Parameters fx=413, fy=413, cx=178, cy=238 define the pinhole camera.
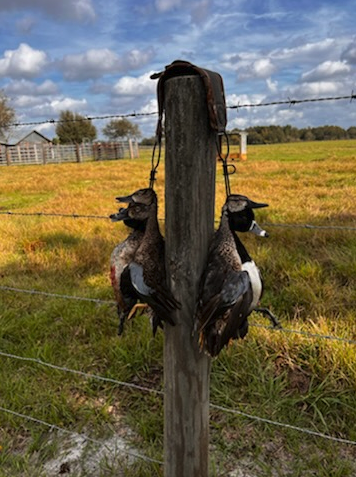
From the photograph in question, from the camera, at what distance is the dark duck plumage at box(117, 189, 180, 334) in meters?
1.35

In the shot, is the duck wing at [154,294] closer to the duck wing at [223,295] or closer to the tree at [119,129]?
the duck wing at [223,295]

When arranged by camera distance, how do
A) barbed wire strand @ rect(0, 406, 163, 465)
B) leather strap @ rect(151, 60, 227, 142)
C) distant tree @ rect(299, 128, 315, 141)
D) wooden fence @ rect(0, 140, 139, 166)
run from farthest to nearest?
1. distant tree @ rect(299, 128, 315, 141)
2. wooden fence @ rect(0, 140, 139, 166)
3. barbed wire strand @ rect(0, 406, 163, 465)
4. leather strap @ rect(151, 60, 227, 142)

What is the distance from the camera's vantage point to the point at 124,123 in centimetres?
5078

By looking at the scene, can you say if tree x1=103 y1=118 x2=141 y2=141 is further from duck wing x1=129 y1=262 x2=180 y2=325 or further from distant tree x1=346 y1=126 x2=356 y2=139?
duck wing x1=129 y1=262 x2=180 y2=325

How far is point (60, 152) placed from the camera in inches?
1395

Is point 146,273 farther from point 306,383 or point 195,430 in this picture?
point 306,383

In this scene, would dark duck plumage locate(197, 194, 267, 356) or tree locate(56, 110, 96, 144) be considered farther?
tree locate(56, 110, 96, 144)

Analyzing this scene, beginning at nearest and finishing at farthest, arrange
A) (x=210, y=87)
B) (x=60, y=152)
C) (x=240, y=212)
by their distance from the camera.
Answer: (x=210, y=87) < (x=240, y=212) < (x=60, y=152)

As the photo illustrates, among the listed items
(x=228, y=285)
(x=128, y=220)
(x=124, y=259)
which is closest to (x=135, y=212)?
(x=128, y=220)

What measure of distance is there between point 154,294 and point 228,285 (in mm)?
253

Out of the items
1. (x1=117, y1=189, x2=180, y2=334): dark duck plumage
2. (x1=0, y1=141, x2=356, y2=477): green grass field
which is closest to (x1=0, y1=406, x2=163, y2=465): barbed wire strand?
(x1=0, y1=141, x2=356, y2=477): green grass field

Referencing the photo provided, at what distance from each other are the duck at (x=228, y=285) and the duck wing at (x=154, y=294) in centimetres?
10

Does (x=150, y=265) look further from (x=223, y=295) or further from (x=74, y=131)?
(x=74, y=131)

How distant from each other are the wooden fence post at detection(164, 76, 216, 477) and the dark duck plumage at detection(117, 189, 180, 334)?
0.04m
